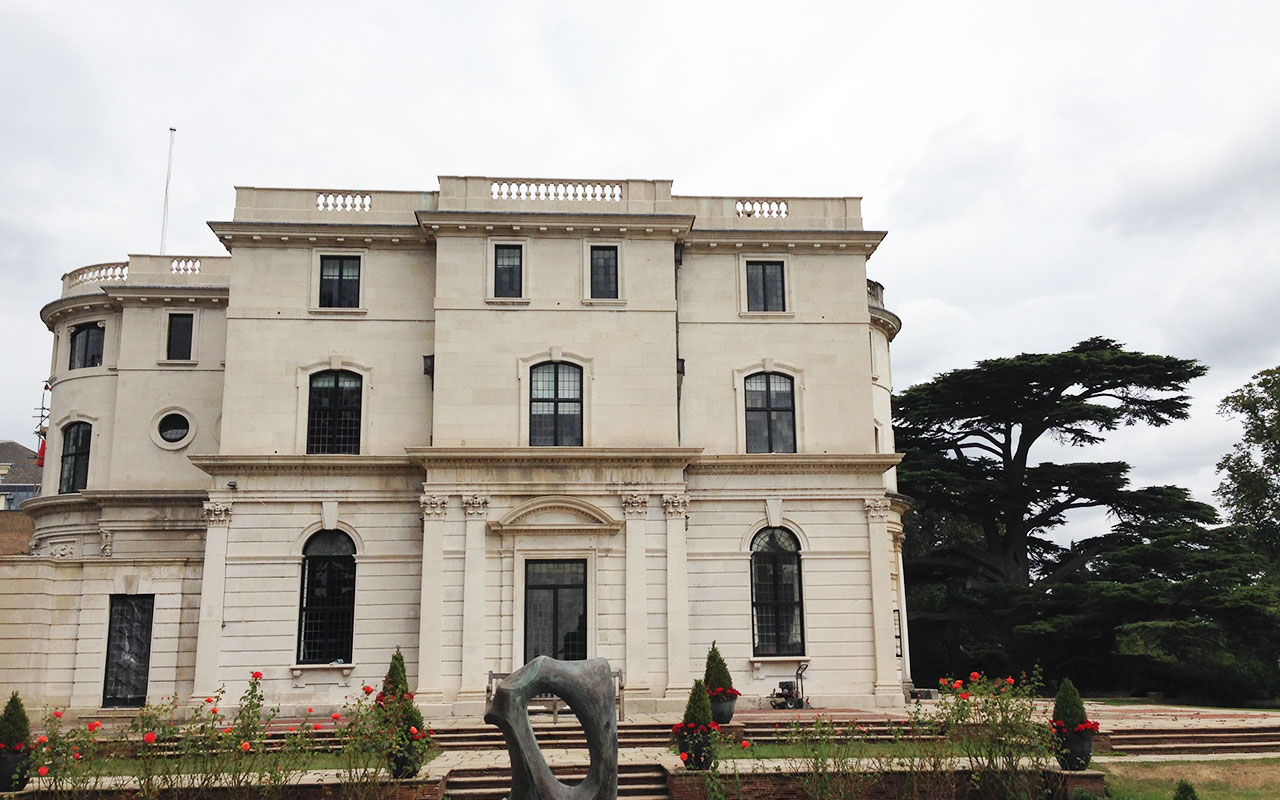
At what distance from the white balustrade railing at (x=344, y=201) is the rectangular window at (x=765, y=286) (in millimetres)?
10797

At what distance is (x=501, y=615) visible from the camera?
85.0ft

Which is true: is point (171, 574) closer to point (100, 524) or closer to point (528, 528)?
point (100, 524)

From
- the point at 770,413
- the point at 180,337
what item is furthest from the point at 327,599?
the point at 770,413

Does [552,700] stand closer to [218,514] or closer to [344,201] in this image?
[218,514]

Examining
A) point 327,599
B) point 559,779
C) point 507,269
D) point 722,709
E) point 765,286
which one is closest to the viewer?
point 559,779

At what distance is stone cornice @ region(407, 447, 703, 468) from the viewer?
26.2 metres

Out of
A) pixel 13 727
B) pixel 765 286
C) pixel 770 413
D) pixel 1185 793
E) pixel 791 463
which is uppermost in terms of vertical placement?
pixel 765 286

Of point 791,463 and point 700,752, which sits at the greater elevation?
point 791,463

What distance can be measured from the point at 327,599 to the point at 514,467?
5813 mm

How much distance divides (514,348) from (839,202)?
10.3 metres

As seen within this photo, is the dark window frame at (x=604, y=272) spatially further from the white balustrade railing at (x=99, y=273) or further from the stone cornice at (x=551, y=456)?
the white balustrade railing at (x=99, y=273)

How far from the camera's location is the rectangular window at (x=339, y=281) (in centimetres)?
2847

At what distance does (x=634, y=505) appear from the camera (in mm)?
26547

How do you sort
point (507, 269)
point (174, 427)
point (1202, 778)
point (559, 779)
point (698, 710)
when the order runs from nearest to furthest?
point (698, 710), point (559, 779), point (1202, 778), point (507, 269), point (174, 427)
